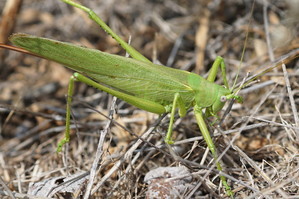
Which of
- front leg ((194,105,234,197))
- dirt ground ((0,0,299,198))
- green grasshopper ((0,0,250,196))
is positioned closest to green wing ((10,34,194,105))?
green grasshopper ((0,0,250,196))

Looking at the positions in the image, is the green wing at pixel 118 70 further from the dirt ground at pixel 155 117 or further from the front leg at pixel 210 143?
the dirt ground at pixel 155 117

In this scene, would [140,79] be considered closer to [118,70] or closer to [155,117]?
[118,70]

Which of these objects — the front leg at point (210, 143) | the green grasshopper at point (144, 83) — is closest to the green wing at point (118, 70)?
the green grasshopper at point (144, 83)

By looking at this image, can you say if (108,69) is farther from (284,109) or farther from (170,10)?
(170,10)

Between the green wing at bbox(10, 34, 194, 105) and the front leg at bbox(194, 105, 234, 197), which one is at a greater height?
the green wing at bbox(10, 34, 194, 105)

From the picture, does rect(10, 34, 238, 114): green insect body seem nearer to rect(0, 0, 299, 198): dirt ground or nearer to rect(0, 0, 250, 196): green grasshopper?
rect(0, 0, 250, 196): green grasshopper

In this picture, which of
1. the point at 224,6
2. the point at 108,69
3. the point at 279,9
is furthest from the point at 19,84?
the point at 279,9
